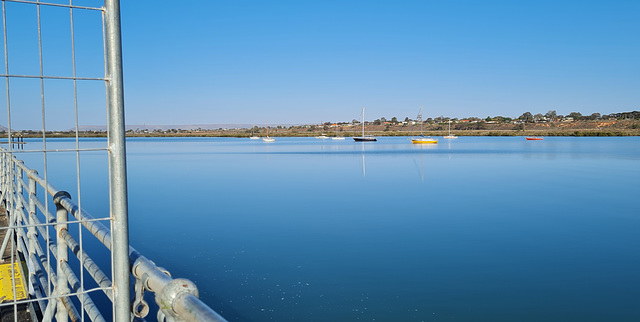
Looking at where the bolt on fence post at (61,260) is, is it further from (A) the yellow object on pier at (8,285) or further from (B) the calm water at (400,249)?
(B) the calm water at (400,249)

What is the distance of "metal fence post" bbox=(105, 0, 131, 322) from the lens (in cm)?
198

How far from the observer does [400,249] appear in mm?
9953

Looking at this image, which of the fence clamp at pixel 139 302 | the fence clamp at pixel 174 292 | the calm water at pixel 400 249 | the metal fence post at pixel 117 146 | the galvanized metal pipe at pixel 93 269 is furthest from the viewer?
the calm water at pixel 400 249

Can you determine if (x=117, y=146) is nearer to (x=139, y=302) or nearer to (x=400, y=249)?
→ (x=139, y=302)

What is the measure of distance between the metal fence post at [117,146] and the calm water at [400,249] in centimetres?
482

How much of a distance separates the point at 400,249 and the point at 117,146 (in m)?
8.51

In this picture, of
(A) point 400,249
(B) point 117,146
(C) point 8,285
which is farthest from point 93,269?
(A) point 400,249

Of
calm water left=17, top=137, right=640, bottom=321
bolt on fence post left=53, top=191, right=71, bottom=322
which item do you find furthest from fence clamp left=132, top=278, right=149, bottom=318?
calm water left=17, top=137, right=640, bottom=321

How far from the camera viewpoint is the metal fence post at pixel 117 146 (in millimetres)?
1979

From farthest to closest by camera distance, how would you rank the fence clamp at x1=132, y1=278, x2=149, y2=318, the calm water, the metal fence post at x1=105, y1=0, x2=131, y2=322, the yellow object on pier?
the calm water → the yellow object on pier → the fence clamp at x1=132, y1=278, x2=149, y2=318 → the metal fence post at x1=105, y1=0, x2=131, y2=322

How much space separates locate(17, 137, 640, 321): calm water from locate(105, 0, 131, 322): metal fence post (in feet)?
15.8

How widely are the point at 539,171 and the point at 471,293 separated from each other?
22.8 metres

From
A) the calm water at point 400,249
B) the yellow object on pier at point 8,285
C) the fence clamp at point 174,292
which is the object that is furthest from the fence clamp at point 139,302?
the calm water at point 400,249

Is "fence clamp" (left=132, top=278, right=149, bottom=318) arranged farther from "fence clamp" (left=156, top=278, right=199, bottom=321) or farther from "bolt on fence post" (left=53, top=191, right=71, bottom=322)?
"bolt on fence post" (left=53, top=191, right=71, bottom=322)
